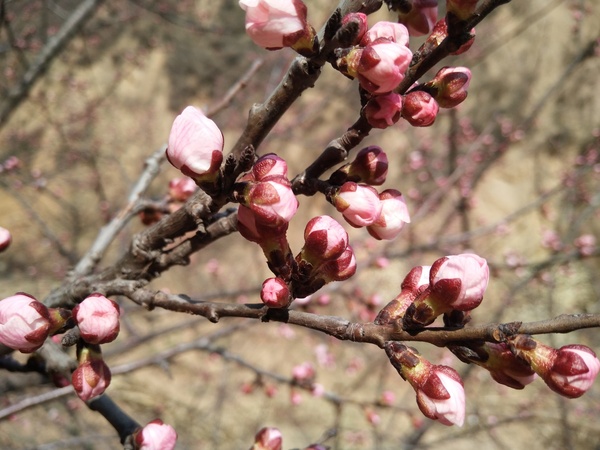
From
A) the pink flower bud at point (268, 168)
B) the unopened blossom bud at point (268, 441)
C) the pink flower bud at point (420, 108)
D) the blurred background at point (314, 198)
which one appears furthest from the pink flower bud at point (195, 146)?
the blurred background at point (314, 198)

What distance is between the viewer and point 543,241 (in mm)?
4020

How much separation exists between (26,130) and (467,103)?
4548 millimetres

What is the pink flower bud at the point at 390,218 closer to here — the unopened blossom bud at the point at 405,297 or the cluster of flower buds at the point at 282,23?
the unopened blossom bud at the point at 405,297

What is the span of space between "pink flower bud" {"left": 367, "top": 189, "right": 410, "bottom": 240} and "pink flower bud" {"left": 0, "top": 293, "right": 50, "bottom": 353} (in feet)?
1.84

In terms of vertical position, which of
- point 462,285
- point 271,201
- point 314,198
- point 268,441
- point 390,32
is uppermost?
point 390,32

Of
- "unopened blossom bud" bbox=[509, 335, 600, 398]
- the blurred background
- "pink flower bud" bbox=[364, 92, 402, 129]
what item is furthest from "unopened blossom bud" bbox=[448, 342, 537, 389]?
the blurred background

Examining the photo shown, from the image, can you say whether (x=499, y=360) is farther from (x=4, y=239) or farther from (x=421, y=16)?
(x=4, y=239)

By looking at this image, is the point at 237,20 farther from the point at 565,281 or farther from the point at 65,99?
the point at 565,281

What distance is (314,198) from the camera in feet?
14.3

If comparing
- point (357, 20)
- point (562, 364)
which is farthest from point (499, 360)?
point (357, 20)

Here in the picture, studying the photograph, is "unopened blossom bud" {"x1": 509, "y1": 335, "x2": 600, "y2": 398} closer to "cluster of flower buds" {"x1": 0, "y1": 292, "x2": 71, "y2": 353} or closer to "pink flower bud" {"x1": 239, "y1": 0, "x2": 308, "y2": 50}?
"pink flower bud" {"x1": 239, "y1": 0, "x2": 308, "y2": 50}

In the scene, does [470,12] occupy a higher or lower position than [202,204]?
higher

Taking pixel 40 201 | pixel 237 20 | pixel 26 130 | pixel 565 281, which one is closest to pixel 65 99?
pixel 26 130

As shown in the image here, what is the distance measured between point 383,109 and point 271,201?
0.68ft
